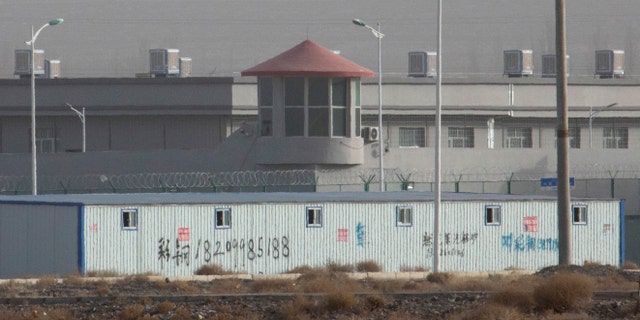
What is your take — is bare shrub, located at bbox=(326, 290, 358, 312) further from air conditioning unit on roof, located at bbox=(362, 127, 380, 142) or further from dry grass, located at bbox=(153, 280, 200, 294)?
air conditioning unit on roof, located at bbox=(362, 127, 380, 142)

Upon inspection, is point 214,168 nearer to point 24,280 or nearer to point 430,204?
point 430,204

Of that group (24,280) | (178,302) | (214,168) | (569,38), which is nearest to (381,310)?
(178,302)

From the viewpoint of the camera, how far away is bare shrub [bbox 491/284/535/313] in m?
24.3

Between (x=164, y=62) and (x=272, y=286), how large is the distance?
127ft

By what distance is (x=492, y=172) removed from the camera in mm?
58031

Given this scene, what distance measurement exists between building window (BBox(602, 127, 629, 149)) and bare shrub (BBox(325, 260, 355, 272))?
34.3 metres

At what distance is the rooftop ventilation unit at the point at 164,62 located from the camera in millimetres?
66375

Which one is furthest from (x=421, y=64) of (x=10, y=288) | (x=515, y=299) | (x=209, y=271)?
→ (x=515, y=299)

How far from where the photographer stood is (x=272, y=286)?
95.4 ft

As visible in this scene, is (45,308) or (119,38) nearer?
(45,308)

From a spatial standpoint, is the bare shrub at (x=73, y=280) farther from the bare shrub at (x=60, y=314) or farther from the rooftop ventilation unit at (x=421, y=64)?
the rooftop ventilation unit at (x=421, y=64)

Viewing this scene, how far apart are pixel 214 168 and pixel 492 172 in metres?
12.3

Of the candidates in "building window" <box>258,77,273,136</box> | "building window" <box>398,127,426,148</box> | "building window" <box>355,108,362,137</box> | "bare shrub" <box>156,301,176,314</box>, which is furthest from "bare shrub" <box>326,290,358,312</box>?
"building window" <box>398,127,426,148</box>

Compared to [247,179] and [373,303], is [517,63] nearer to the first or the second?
[247,179]
